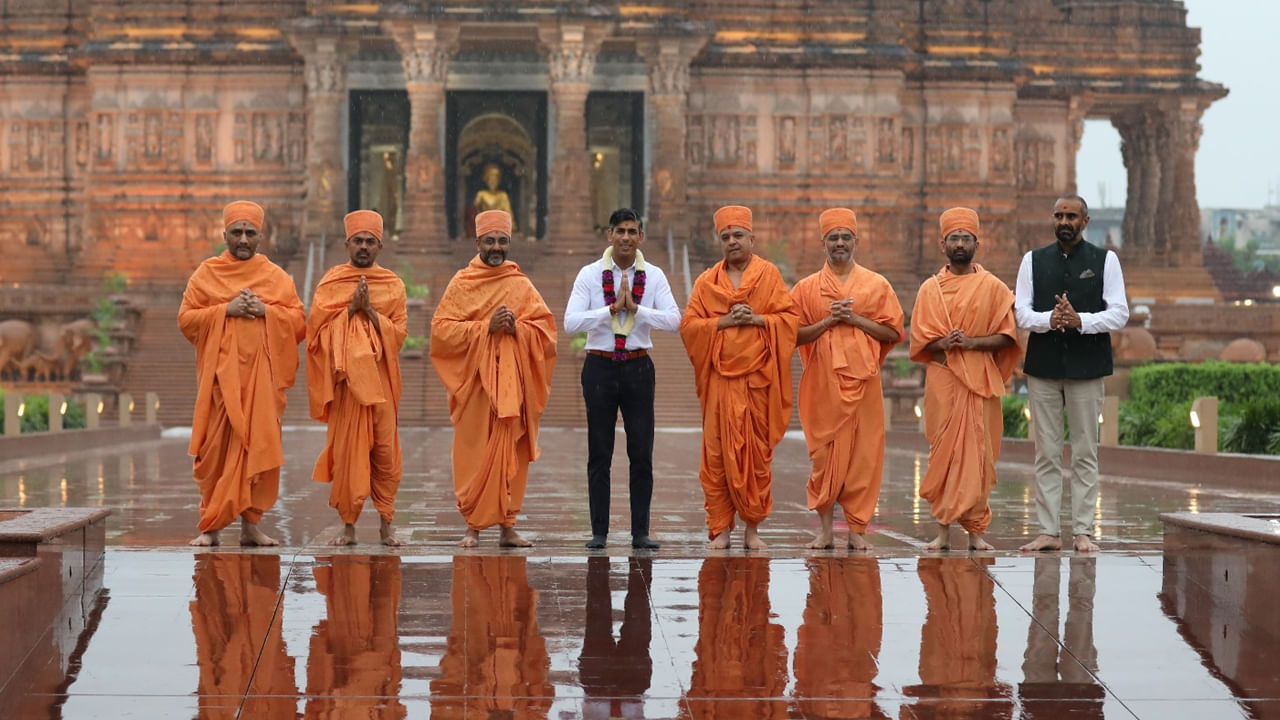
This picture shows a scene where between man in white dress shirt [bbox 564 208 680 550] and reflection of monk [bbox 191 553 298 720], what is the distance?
2149mm

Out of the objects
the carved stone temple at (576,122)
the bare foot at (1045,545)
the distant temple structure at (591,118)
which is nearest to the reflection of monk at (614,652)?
the bare foot at (1045,545)

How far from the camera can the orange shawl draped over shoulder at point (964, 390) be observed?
10.4 m

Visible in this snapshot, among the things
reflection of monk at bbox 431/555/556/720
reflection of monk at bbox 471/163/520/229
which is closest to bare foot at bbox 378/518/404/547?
reflection of monk at bbox 431/555/556/720

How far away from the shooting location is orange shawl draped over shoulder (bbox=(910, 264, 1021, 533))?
1039 cm

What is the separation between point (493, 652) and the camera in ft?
23.7

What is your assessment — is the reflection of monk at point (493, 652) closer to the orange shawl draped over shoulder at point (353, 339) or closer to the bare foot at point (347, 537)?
the bare foot at point (347, 537)

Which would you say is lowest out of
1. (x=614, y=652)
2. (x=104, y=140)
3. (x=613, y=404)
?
(x=614, y=652)

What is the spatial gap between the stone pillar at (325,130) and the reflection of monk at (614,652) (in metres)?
33.2

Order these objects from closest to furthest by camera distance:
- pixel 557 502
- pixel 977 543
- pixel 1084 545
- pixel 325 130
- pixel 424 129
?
pixel 1084 545, pixel 977 543, pixel 557 502, pixel 424 129, pixel 325 130

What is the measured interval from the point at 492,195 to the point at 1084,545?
35.6 m

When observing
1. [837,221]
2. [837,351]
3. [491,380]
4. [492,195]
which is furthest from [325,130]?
[837,351]

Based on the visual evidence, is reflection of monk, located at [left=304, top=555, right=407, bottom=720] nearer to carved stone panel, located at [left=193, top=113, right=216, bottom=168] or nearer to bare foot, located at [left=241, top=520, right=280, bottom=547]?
bare foot, located at [left=241, top=520, right=280, bottom=547]

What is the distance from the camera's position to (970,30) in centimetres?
4538

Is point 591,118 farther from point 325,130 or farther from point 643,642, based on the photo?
point 643,642
